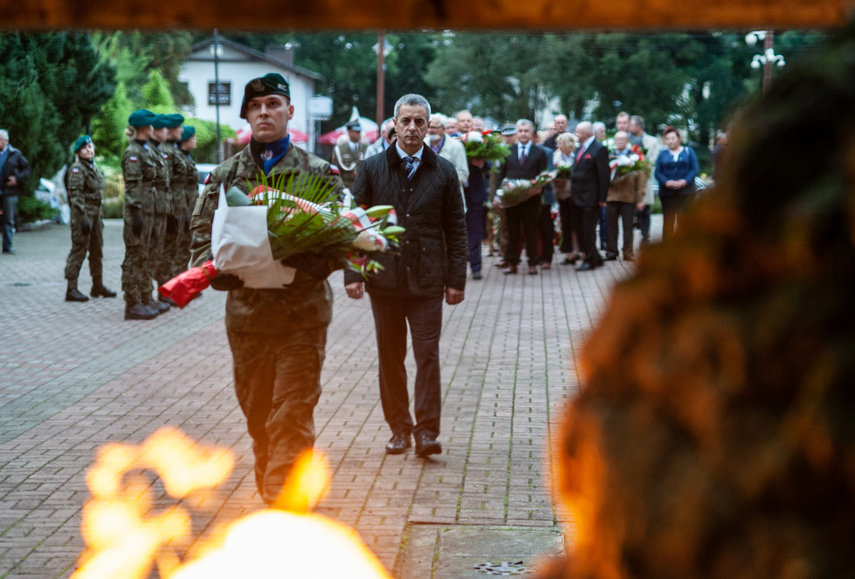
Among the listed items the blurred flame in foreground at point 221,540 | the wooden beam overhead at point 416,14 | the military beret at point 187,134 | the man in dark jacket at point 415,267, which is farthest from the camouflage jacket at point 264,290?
the military beret at point 187,134

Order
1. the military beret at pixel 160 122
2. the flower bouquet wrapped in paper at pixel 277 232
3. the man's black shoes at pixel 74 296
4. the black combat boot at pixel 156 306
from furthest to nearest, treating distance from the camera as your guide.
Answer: the man's black shoes at pixel 74 296
the military beret at pixel 160 122
the black combat boot at pixel 156 306
the flower bouquet wrapped in paper at pixel 277 232

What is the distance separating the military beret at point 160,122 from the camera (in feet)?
45.5

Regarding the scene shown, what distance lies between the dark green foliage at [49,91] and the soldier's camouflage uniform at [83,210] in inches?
523

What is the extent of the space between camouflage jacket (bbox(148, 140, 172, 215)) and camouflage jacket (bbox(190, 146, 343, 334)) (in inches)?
340

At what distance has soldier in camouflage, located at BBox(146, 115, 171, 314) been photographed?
1380 centimetres

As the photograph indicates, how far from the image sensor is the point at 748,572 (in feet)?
3.07

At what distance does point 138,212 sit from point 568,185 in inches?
322

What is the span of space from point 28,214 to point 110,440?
75.3ft

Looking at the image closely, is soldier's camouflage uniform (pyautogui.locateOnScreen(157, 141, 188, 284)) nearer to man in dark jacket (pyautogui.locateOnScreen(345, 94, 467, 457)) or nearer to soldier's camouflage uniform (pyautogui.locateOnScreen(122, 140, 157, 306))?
soldier's camouflage uniform (pyautogui.locateOnScreen(122, 140, 157, 306))

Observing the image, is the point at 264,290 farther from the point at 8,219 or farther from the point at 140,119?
the point at 8,219

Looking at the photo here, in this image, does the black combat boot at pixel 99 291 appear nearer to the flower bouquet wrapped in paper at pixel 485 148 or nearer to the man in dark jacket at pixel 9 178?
the flower bouquet wrapped in paper at pixel 485 148

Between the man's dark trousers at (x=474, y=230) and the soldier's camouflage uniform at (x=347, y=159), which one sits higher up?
the soldier's camouflage uniform at (x=347, y=159)

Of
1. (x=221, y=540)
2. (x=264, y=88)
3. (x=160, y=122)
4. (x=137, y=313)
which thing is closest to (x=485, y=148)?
(x=160, y=122)

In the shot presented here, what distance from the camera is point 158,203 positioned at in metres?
13.9
